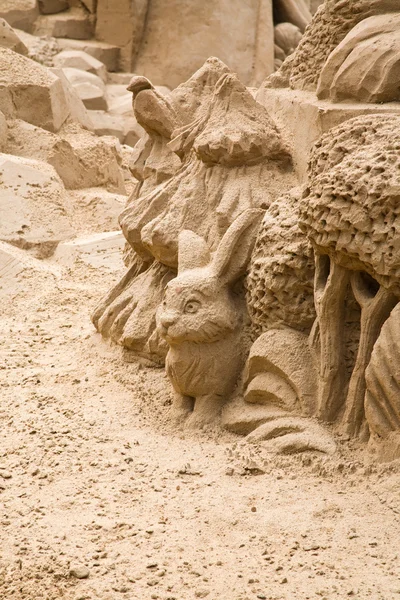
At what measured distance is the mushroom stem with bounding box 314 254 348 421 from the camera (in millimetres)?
2697

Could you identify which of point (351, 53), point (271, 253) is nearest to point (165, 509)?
point (271, 253)

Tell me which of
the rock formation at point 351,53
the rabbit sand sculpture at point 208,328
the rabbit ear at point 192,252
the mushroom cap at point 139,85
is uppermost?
the rock formation at point 351,53

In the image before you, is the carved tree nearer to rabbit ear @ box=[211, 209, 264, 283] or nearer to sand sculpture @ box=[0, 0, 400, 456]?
sand sculpture @ box=[0, 0, 400, 456]

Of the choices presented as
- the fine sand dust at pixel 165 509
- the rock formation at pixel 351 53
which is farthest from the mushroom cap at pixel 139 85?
the fine sand dust at pixel 165 509

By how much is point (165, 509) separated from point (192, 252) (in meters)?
1.05

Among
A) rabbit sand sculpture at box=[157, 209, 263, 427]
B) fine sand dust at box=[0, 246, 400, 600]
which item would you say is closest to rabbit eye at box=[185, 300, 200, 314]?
rabbit sand sculpture at box=[157, 209, 263, 427]

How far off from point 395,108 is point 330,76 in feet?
1.34

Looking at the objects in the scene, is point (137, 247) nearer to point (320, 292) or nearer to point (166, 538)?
point (320, 292)

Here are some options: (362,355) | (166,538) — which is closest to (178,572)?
(166,538)

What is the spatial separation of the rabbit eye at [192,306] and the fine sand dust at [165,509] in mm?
422

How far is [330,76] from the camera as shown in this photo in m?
3.29

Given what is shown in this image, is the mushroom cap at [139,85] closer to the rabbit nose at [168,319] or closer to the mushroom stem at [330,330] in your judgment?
the rabbit nose at [168,319]

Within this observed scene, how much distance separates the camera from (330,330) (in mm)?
2746

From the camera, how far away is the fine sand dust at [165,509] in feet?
7.36
